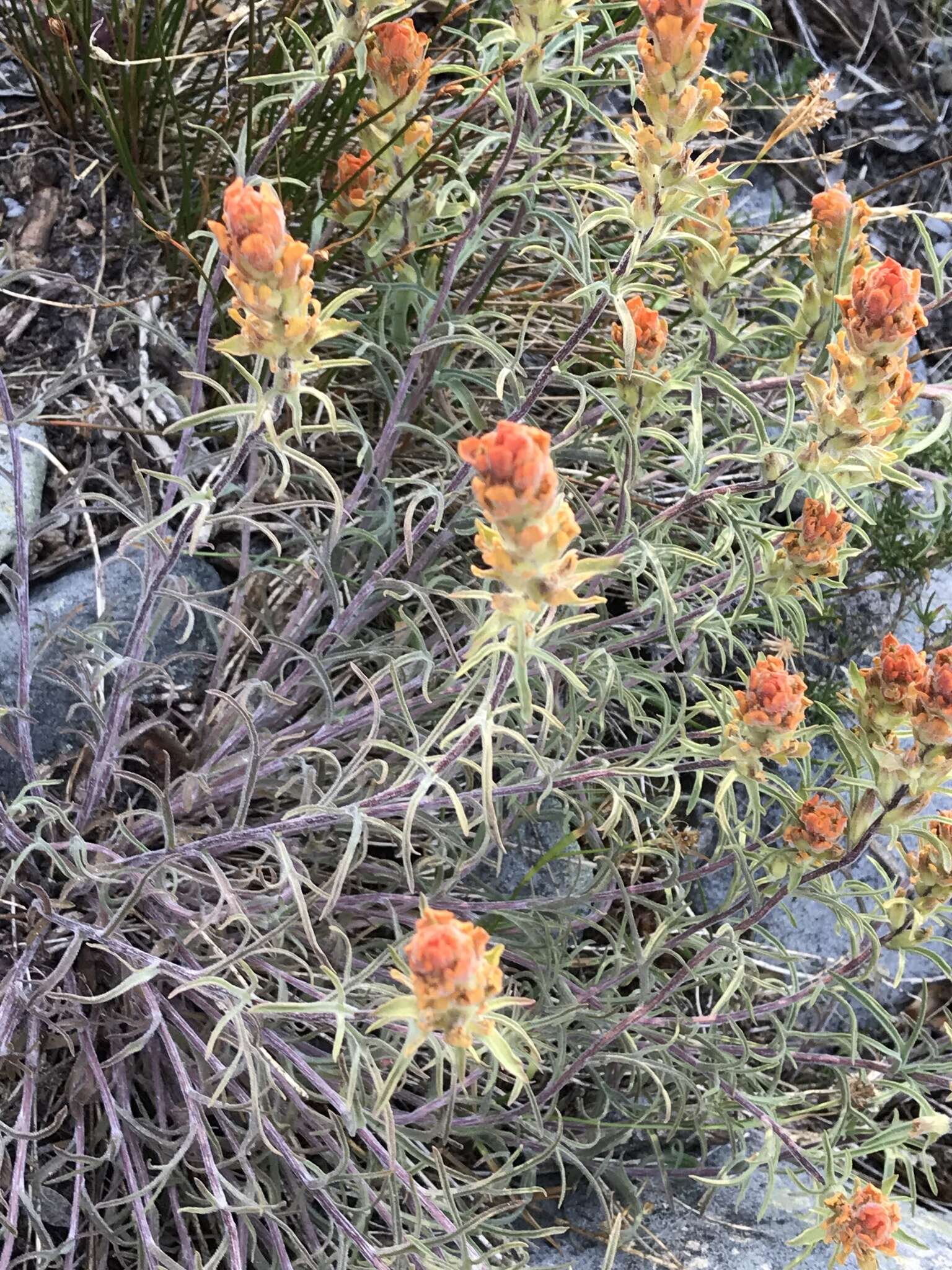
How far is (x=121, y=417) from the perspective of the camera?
2.33m

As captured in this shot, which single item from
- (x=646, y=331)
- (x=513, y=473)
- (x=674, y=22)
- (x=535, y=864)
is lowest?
(x=535, y=864)

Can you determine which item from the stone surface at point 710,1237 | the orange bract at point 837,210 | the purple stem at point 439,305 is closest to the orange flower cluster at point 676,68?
the purple stem at point 439,305

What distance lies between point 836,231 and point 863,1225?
4.47ft

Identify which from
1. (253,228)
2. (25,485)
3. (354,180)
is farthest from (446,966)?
(25,485)

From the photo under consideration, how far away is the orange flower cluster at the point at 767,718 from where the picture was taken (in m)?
1.46

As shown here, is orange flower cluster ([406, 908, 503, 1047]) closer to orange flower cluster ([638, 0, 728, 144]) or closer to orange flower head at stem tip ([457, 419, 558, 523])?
orange flower head at stem tip ([457, 419, 558, 523])

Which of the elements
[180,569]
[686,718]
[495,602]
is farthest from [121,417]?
[495,602]

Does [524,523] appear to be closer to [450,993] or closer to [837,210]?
[450,993]

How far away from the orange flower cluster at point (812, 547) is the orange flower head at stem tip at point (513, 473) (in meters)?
0.69

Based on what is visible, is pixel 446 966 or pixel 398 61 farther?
pixel 398 61

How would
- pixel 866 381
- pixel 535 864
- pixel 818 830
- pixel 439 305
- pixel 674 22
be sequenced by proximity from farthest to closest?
pixel 535 864
pixel 439 305
pixel 818 830
pixel 866 381
pixel 674 22

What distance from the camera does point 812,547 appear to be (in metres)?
1.64

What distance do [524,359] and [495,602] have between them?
65.5 inches

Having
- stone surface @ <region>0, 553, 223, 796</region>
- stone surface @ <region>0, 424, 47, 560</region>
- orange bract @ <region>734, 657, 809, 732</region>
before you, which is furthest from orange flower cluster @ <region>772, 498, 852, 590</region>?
stone surface @ <region>0, 424, 47, 560</region>
